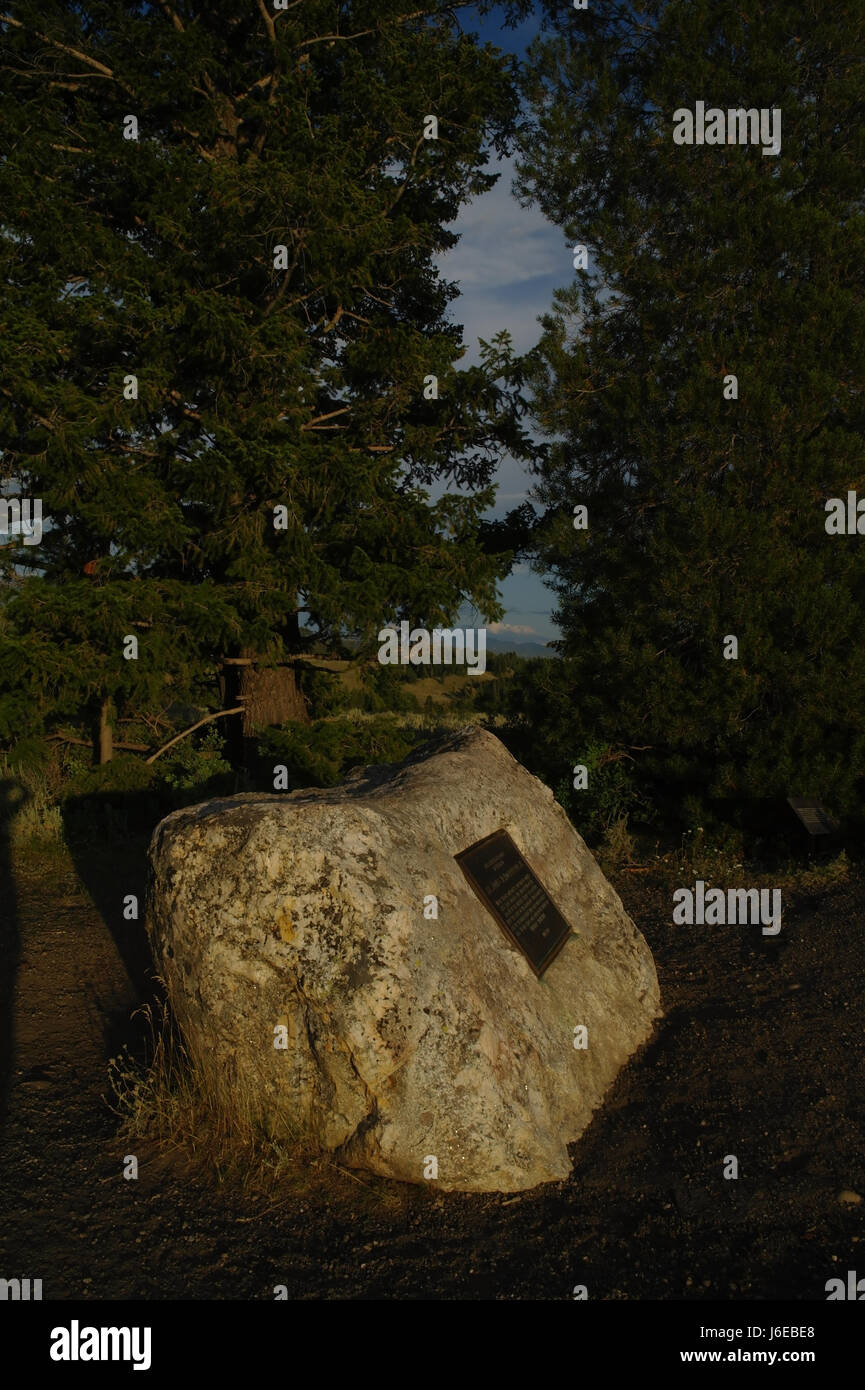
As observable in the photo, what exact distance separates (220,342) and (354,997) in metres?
6.53

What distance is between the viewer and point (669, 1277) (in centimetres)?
321

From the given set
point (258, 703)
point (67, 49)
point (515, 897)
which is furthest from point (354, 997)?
point (67, 49)

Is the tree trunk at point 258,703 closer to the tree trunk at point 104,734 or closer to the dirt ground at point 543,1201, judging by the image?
the tree trunk at point 104,734

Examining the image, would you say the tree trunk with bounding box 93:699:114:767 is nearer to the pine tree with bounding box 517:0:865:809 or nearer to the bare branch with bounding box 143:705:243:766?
the bare branch with bounding box 143:705:243:766

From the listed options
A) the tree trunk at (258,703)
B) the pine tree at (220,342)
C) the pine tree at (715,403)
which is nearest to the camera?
the pine tree at (715,403)

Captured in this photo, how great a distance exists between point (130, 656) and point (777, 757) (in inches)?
221

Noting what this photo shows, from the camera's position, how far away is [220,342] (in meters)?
8.16

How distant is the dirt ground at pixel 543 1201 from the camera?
10.4ft

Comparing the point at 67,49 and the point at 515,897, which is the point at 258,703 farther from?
the point at 67,49

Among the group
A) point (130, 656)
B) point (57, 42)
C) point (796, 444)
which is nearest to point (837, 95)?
point (796, 444)

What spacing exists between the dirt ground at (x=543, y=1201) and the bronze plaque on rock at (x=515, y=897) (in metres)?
0.80

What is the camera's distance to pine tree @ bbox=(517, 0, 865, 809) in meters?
7.29

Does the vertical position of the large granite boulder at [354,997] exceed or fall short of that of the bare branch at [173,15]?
it falls short

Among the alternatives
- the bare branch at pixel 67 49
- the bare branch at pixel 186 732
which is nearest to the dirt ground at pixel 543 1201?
the bare branch at pixel 186 732
